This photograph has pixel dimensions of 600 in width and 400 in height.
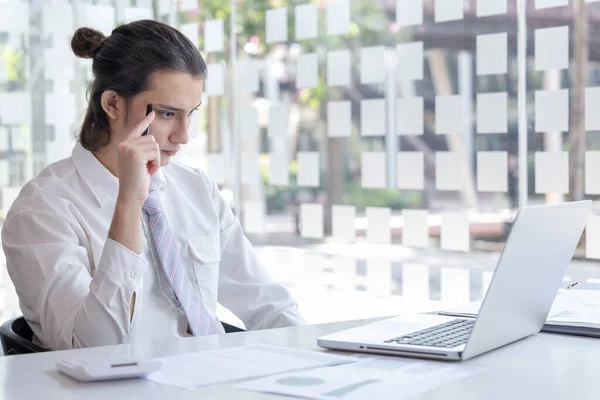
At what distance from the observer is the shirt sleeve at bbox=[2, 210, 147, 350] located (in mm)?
1888

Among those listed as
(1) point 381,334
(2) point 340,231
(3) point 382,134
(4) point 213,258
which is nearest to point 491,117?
(3) point 382,134

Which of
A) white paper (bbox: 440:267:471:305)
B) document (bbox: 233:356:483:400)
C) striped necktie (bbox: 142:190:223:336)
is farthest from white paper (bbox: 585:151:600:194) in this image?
document (bbox: 233:356:483:400)

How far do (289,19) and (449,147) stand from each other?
1137mm

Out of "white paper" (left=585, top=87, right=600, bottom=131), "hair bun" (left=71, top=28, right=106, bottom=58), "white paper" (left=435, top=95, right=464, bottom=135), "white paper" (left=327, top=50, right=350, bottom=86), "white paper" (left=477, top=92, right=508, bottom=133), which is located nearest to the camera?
"hair bun" (left=71, top=28, right=106, bottom=58)

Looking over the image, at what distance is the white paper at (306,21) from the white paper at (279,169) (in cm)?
58

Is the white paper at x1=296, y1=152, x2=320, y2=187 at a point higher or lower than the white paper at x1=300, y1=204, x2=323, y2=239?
higher

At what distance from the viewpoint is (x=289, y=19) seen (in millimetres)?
4176

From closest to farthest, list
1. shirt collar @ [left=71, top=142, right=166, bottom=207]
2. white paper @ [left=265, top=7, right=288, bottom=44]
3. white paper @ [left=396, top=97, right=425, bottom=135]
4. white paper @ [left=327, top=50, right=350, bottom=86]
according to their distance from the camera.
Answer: shirt collar @ [left=71, top=142, right=166, bottom=207] < white paper @ [left=396, top=97, right=425, bottom=135] < white paper @ [left=327, top=50, right=350, bottom=86] < white paper @ [left=265, top=7, right=288, bottom=44]

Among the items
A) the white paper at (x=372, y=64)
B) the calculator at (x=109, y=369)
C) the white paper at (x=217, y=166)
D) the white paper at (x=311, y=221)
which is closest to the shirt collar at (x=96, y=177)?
the calculator at (x=109, y=369)

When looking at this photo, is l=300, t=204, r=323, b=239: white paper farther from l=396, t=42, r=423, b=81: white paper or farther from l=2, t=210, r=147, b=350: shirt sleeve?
l=2, t=210, r=147, b=350: shirt sleeve

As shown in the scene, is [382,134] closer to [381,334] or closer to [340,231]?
[340,231]

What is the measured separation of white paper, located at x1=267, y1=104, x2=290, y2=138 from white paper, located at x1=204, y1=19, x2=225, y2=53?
0.54 meters

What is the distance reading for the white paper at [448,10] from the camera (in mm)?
3498

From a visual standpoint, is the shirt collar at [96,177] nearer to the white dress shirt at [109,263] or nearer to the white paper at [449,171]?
the white dress shirt at [109,263]
